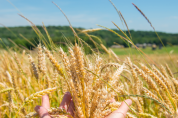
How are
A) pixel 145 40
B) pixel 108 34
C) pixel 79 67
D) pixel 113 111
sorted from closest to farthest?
pixel 79 67 → pixel 113 111 → pixel 145 40 → pixel 108 34

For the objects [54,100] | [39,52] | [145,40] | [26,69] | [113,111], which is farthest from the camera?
[145,40]

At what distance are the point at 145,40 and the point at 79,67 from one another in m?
55.3

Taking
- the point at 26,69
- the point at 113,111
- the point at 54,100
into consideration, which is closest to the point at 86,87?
the point at 113,111

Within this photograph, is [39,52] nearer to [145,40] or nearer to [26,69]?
[26,69]

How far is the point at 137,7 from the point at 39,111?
1048 mm

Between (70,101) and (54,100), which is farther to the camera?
(54,100)

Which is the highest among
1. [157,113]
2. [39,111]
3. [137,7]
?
[137,7]

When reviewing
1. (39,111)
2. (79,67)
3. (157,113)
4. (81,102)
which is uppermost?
(79,67)

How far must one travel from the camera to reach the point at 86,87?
69 cm

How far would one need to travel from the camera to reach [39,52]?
1241mm

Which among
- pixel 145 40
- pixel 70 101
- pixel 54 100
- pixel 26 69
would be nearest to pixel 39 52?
pixel 70 101

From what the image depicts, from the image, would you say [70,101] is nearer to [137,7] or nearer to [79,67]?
[79,67]

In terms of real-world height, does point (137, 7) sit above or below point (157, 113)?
above

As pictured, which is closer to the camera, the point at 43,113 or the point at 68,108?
the point at 43,113
